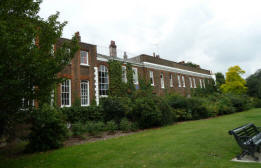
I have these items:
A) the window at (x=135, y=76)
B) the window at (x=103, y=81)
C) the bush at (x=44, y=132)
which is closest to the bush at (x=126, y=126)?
the bush at (x=44, y=132)

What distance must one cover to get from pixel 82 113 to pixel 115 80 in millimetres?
5526

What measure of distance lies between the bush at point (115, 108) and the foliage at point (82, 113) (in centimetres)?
59

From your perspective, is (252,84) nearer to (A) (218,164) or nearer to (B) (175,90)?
(B) (175,90)

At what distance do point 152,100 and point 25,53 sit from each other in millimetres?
10928

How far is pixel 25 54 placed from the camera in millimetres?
5441

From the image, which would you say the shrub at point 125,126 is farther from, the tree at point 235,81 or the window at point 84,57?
the tree at point 235,81

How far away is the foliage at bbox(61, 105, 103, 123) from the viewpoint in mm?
14734

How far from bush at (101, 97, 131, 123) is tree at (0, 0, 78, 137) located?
28.6 feet

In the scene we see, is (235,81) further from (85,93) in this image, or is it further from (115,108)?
(85,93)

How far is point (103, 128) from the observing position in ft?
44.8

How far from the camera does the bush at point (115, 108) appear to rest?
15.3m

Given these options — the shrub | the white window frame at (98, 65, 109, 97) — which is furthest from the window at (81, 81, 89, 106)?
the shrub

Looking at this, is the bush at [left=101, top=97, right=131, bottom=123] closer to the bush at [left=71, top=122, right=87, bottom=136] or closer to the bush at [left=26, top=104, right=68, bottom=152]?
the bush at [left=71, top=122, right=87, bottom=136]

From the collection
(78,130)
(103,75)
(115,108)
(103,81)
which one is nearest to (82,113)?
(115,108)
